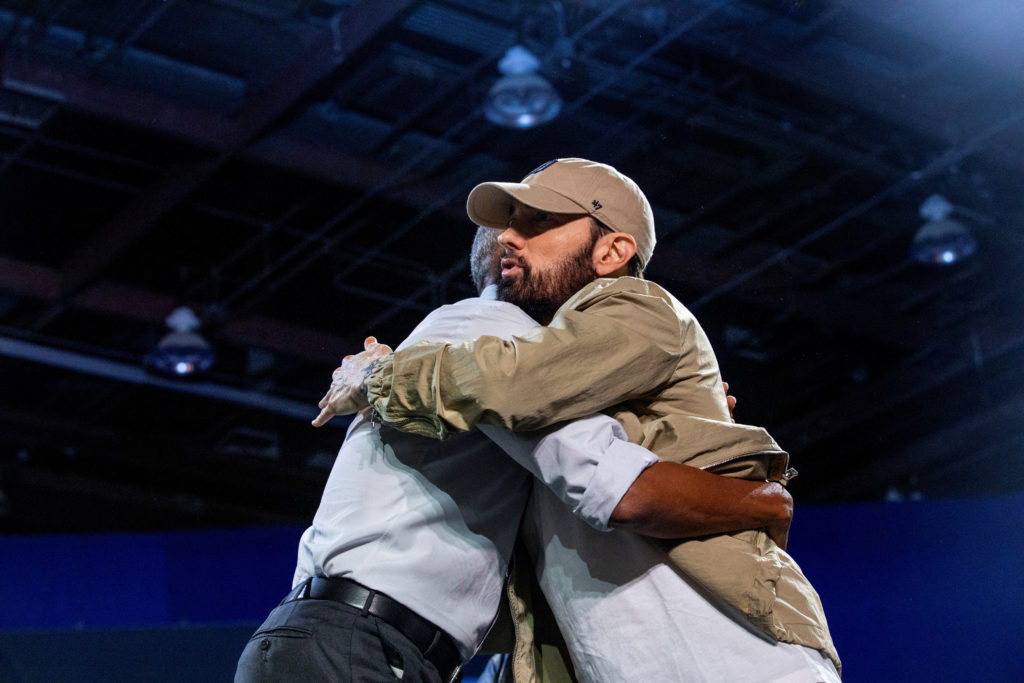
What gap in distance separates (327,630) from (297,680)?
76 millimetres

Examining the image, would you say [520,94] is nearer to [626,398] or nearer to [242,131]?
[242,131]

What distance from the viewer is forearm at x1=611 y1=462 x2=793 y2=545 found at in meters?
1.47

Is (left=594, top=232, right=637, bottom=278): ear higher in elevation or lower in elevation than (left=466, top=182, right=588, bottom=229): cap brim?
lower

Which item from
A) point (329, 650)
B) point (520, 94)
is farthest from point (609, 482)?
point (520, 94)

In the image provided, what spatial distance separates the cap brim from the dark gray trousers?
72 cm

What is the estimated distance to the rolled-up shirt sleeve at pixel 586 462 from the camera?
1.47m

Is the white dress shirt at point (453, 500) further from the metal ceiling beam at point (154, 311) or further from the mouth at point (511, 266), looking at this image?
the metal ceiling beam at point (154, 311)

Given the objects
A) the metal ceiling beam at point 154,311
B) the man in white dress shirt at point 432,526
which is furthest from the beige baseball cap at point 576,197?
the metal ceiling beam at point 154,311

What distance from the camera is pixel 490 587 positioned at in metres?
1.62

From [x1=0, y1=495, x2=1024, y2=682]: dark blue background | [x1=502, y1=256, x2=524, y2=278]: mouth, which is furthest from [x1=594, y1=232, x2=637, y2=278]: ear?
[x1=0, y1=495, x2=1024, y2=682]: dark blue background

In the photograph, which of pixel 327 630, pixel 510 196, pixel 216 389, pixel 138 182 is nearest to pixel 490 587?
pixel 327 630

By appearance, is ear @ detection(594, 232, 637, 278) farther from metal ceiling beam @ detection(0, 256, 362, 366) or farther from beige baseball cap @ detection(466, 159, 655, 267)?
metal ceiling beam @ detection(0, 256, 362, 366)

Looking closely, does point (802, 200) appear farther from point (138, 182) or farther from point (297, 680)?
point (297, 680)

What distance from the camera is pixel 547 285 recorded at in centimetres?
180
